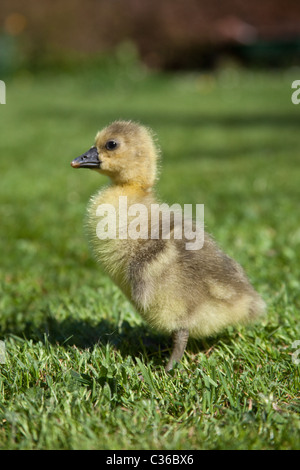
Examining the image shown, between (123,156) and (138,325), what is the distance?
3.18ft

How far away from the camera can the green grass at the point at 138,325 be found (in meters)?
2.08

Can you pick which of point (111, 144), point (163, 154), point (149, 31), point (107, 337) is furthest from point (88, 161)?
point (149, 31)

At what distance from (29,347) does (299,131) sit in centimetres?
751

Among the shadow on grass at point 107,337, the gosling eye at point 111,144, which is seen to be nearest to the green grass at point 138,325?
the shadow on grass at point 107,337

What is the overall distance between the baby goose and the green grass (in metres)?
0.19

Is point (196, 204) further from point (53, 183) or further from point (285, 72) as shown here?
point (285, 72)

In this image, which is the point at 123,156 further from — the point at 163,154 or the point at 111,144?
the point at 163,154

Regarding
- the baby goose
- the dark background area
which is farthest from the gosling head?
the dark background area

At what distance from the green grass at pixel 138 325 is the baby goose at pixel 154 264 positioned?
0.61 ft

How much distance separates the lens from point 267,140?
8.73m

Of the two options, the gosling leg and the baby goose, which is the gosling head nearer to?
the baby goose

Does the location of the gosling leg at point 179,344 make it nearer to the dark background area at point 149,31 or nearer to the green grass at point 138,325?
the green grass at point 138,325

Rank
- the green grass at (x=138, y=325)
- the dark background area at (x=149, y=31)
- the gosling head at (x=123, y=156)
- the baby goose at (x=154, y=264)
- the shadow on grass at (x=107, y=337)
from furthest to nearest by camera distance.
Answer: the dark background area at (x=149, y=31) < the shadow on grass at (x=107, y=337) < the gosling head at (x=123, y=156) < the baby goose at (x=154, y=264) < the green grass at (x=138, y=325)

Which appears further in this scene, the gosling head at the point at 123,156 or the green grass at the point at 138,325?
the gosling head at the point at 123,156
